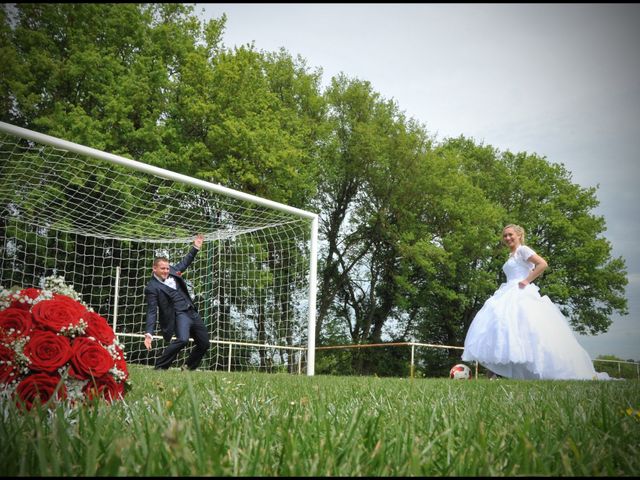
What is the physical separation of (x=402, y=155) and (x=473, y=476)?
2604 cm

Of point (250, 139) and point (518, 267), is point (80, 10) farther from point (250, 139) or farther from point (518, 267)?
point (518, 267)

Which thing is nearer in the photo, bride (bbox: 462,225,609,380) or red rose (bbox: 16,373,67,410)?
red rose (bbox: 16,373,67,410)

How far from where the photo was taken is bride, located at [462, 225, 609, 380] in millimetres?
7738

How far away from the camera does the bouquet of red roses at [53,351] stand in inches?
98.3

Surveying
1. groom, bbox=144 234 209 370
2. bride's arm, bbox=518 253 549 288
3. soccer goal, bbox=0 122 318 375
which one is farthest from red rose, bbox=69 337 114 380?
bride's arm, bbox=518 253 549 288

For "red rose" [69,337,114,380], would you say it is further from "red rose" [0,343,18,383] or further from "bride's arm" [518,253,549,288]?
"bride's arm" [518,253,549,288]

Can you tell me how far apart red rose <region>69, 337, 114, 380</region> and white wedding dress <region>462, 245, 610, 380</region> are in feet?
20.8

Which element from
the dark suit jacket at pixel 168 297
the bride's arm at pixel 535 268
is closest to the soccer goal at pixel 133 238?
the dark suit jacket at pixel 168 297

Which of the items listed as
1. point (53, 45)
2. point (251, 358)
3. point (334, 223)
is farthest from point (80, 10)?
point (334, 223)

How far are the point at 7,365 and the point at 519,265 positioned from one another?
7.49 metres

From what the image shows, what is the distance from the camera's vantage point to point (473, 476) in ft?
3.53

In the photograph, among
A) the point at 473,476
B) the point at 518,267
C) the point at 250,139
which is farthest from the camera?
the point at 250,139

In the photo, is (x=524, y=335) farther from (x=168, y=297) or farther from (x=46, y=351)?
(x=46, y=351)

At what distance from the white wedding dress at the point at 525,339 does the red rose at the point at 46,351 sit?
6.53 meters
